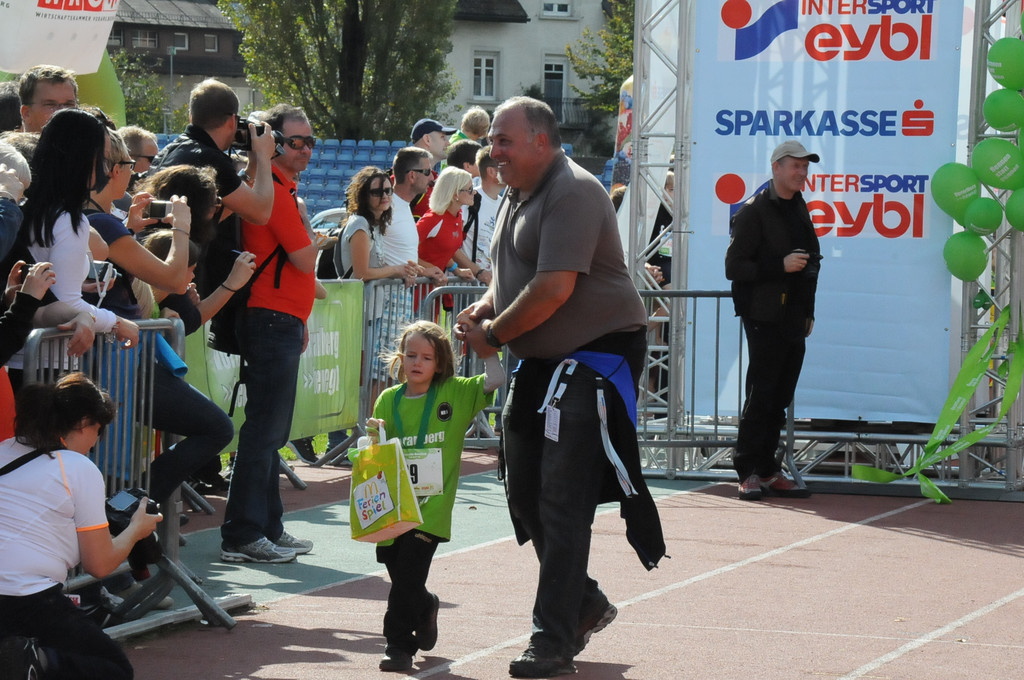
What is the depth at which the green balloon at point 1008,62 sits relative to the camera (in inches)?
361

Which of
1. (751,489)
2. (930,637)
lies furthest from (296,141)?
Result: (751,489)

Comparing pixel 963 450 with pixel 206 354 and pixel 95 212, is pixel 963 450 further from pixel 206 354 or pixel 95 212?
pixel 95 212

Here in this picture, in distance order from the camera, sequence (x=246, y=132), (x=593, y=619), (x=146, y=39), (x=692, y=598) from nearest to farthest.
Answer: (x=593, y=619) < (x=692, y=598) < (x=246, y=132) < (x=146, y=39)

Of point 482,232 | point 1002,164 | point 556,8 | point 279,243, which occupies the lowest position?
point 279,243

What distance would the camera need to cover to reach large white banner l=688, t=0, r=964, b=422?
1003cm

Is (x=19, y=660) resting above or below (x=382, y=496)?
below

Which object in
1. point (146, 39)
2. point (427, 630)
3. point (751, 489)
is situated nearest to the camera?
point (427, 630)

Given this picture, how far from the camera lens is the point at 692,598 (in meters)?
6.72

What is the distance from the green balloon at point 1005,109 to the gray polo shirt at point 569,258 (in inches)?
187

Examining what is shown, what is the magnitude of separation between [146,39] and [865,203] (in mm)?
95772

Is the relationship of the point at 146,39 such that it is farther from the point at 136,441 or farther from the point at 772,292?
the point at 136,441

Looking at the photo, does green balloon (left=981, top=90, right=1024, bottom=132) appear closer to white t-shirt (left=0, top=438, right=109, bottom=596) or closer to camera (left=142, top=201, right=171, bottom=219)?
camera (left=142, top=201, right=171, bottom=219)

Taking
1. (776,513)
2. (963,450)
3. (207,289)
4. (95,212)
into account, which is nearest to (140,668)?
→ (95,212)

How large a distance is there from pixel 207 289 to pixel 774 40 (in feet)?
15.9
